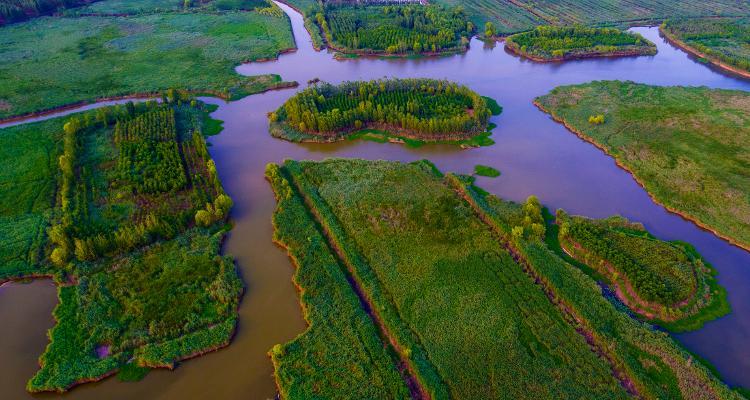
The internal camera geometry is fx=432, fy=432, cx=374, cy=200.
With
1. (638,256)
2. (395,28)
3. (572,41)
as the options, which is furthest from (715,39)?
(638,256)

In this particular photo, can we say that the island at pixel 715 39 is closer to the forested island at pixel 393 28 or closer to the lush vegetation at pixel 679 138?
the lush vegetation at pixel 679 138

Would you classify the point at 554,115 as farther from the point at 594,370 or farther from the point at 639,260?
the point at 594,370


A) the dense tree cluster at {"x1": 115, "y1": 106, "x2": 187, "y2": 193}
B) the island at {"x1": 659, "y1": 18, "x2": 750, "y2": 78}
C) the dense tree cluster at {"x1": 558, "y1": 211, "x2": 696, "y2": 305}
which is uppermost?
the island at {"x1": 659, "y1": 18, "x2": 750, "y2": 78}

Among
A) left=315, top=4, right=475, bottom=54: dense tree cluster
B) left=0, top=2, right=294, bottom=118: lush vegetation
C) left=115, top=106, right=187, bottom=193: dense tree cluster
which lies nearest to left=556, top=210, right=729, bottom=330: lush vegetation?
left=115, top=106, right=187, bottom=193: dense tree cluster

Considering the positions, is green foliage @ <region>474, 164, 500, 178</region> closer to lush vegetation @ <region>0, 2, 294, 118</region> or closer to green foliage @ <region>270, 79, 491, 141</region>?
green foliage @ <region>270, 79, 491, 141</region>

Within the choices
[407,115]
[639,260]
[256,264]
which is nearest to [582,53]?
[407,115]
